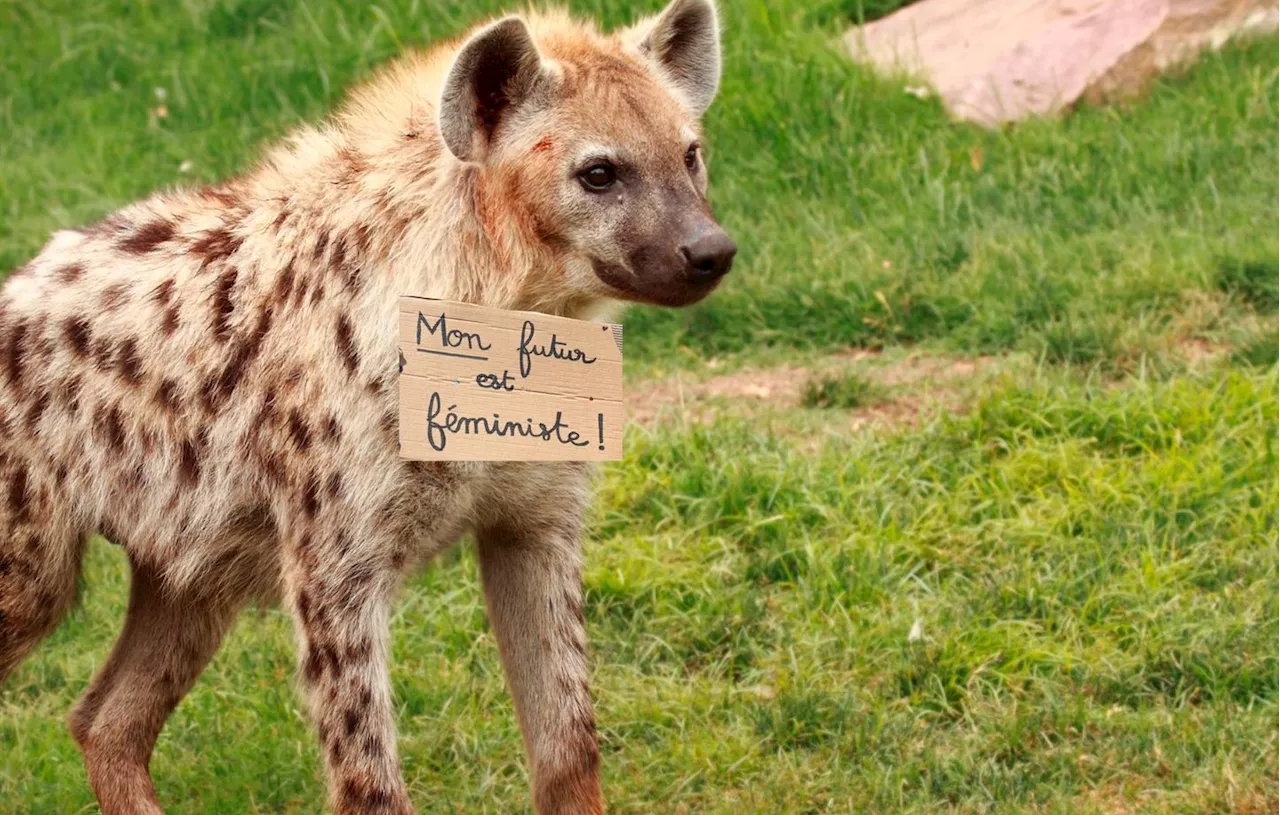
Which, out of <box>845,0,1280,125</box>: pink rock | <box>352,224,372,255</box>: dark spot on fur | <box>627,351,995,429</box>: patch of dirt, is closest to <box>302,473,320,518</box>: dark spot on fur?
<box>352,224,372,255</box>: dark spot on fur

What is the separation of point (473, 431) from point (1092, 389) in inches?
90.7

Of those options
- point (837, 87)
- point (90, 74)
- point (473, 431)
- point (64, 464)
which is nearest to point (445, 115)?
point (473, 431)

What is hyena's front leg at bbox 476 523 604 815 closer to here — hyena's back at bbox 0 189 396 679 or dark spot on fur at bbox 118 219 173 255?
hyena's back at bbox 0 189 396 679

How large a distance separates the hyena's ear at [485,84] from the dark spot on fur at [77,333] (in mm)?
910

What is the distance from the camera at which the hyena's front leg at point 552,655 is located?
3.41 metres

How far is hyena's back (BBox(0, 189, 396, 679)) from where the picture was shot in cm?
332

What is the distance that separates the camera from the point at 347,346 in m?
3.21

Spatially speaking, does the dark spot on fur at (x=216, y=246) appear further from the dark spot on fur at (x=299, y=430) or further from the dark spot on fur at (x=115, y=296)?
the dark spot on fur at (x=299, y=430)

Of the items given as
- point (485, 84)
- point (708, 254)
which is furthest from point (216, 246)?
point (708, 254)

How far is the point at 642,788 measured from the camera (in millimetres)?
3742

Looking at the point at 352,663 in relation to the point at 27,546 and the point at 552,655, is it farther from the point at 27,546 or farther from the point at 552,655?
the point at 27,546

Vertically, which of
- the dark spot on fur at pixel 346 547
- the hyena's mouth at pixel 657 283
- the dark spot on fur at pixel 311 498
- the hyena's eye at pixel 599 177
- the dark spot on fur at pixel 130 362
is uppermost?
the hyena's eye at pixel 599 177

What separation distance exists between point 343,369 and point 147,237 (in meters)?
0.69

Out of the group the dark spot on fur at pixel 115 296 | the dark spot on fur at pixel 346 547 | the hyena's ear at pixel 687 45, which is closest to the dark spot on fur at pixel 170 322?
the dark spot on fur at pixel 115 296
